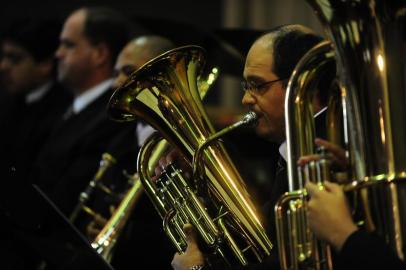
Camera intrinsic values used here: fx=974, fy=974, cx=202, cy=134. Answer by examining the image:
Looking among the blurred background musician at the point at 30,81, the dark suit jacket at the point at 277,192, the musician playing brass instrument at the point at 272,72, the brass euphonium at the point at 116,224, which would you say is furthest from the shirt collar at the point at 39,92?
the dark suit jacket at the point at 277,192

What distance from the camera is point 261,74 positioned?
278 cm

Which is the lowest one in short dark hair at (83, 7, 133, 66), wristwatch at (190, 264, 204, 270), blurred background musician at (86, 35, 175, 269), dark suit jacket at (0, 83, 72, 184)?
blurred background musician at (86, 35, 175, 269)

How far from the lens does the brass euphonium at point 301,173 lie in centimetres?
203

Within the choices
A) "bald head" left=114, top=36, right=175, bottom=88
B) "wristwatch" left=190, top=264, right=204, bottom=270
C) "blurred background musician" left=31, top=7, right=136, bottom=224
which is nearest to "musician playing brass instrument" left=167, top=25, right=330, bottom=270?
"wristwatch" left=190, top=264, right=204, bottom=270

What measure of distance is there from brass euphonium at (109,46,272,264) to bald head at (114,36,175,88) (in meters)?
1.10

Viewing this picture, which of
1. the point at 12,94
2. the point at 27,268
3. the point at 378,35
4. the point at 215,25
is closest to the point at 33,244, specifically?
the point at 27,268

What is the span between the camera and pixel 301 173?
6.68 feet

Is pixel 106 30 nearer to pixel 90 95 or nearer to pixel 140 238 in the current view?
pixel 90 95

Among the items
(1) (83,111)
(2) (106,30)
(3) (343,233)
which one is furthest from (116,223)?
(2) (106,30)

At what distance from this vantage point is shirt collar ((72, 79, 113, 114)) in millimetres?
4938

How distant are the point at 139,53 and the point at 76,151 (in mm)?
842

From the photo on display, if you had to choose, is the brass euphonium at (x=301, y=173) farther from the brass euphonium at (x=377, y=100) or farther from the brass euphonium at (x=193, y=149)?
the brass euphonium at (x=193, y=149)

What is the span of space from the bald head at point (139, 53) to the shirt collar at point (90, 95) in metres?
0.84

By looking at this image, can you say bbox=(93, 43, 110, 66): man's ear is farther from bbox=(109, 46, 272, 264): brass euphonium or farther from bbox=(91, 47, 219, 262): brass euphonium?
bbox=(109, 46, 272, 264): brass euphonium
